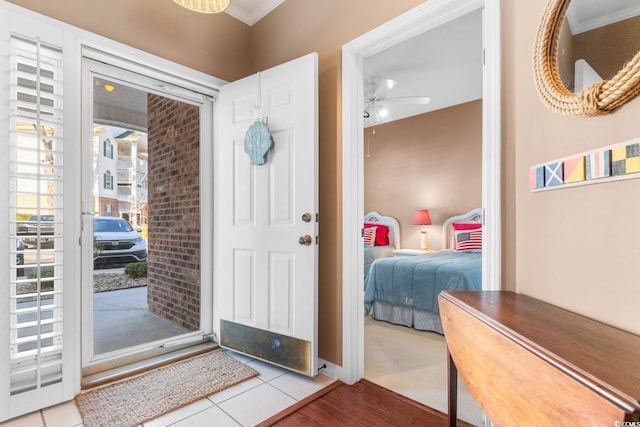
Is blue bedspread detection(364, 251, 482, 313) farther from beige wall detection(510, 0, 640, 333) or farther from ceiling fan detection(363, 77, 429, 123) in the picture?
ceiling fan detection(363, 77, 429, 123)

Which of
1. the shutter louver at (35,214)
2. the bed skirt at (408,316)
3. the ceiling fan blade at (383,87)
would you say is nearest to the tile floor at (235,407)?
the shutter louver at (35,214)

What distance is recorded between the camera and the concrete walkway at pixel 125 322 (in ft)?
7.45

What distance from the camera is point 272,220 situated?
2.25 metres

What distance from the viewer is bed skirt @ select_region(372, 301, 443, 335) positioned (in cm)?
300

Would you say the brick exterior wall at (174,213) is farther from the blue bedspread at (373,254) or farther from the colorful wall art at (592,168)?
the colorful wall art at (592,168)

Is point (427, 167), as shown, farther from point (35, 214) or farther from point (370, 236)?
point (35, 214)

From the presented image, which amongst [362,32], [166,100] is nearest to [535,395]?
[362,32]

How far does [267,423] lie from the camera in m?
1.62

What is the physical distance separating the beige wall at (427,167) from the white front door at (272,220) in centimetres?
354

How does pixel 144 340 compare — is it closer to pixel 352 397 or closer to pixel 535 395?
pixel 352 397

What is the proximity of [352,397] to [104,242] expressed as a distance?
1961 mm

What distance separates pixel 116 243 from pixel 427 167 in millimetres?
4410

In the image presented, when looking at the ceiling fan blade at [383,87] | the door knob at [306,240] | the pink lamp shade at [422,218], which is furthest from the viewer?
the pink lamp shade at [422,218]

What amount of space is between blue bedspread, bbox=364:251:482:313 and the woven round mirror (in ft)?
6.85
